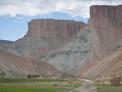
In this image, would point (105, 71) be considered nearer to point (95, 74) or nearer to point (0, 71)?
point (95, 74)

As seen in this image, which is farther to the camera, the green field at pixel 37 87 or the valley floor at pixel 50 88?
the green field at pixel 37 87

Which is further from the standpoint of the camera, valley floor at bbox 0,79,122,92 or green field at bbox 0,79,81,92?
green field at bbox 0,79,81,92

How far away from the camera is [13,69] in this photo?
19162 centimetres

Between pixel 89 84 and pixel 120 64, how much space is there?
149 meters

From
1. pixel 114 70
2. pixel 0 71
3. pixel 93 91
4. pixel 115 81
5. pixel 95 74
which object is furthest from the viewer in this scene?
pixel 95 74

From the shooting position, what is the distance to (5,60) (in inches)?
7776

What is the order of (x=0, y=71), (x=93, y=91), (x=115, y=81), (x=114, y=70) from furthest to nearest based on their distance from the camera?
1. (x=114, y=70)
2. (x=0, y=71)
3. (x=115, y=81)
4. (x=93, y=91)

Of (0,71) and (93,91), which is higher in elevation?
(93,91)

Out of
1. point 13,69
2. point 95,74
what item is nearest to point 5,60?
point 13,69

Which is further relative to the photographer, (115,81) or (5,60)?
(5,60)

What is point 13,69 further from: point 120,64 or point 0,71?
point 120,64

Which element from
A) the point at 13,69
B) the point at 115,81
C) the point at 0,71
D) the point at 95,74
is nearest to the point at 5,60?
the point at 13,69

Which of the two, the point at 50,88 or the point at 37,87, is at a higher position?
the point at 50,88

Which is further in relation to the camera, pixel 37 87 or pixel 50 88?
pixel 37 87
